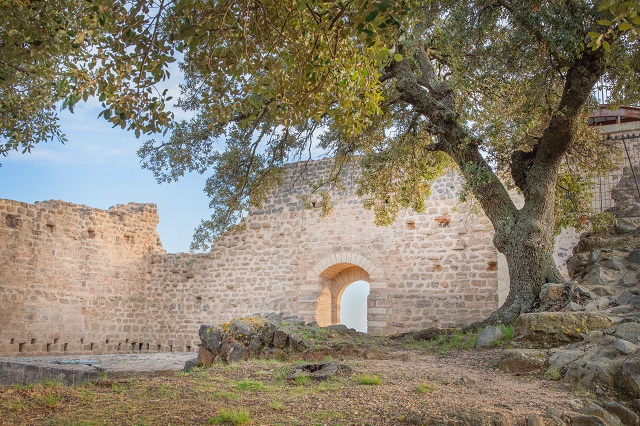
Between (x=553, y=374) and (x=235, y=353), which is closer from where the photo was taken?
(x=553, y=374)

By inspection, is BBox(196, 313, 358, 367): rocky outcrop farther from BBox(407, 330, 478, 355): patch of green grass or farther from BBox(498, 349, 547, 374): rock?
BBox(498, 349, 547, 374): rock

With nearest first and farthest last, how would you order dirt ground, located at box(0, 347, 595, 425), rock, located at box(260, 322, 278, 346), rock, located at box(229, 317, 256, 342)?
dirt ground, located at box(0, 347, 595, 425) → rock, located at box(260, 322, 278, 346) → rock, located at box(229, 317, 256, 342)

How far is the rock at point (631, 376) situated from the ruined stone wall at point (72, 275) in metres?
12.2

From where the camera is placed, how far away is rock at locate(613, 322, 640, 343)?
573 cm

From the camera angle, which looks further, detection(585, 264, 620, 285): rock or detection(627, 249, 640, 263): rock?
detection(627, 249, 640, 263): rock

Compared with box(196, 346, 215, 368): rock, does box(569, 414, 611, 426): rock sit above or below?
below

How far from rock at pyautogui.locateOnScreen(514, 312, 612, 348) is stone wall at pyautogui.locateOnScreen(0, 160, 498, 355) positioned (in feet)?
16.0

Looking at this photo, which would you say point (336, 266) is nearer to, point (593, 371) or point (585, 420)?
point (593, 371)

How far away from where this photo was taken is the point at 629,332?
5852mm

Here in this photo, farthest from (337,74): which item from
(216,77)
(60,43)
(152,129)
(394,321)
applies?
(394,321)

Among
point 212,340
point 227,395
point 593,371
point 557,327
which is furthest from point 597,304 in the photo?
point 212,340

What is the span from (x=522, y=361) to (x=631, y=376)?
119cm

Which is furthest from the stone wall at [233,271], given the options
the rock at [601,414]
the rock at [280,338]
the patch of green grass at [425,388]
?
the rock at [601,414]

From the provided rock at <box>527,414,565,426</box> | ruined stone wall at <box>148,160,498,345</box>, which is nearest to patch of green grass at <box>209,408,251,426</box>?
rock at <box>527,414,565,426</box>
